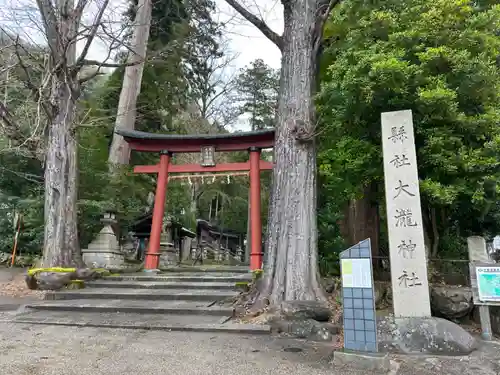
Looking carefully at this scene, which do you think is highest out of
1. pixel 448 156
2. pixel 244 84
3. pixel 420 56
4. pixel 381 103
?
pixel 244 84

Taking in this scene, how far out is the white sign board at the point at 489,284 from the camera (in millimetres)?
5137

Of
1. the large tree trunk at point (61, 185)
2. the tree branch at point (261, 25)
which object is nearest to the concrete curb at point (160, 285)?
the large tree trunk at point (61, 185)

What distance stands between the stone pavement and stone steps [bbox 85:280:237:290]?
2.90m

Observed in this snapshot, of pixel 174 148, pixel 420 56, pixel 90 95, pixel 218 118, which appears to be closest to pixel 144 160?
pixel 90 95

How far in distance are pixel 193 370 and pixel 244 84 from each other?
24073 millimetres

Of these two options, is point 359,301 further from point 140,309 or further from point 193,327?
point 140,309

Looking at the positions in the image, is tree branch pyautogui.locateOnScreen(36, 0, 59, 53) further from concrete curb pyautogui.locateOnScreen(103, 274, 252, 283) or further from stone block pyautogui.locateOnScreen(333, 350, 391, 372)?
stone block pyautogui.locateOnScreen(333, 350, 391, 372)

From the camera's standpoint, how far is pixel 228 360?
13.0ft

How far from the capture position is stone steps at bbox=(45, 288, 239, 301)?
7.19m

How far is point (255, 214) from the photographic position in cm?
1067

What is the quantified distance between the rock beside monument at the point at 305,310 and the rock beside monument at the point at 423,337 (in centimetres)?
95

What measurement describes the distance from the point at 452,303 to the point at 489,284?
94 cm

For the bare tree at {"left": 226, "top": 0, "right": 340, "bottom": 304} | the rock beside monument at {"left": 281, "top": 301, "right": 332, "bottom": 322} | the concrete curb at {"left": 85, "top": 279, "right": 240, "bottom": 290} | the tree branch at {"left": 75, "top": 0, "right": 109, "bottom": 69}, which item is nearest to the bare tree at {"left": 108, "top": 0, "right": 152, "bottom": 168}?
the tree branch at {"left": 75, "top": 0, "right": 109, "bottom": 69}

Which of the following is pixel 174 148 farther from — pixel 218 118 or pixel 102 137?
pixel 218 118
